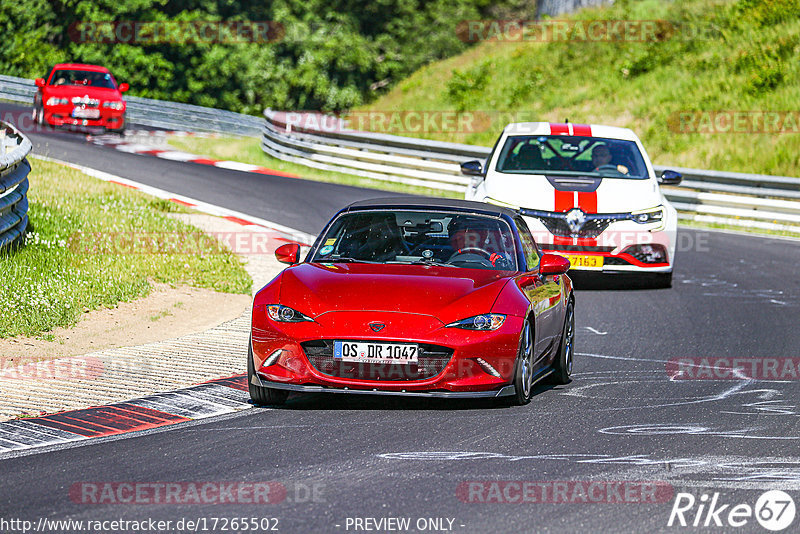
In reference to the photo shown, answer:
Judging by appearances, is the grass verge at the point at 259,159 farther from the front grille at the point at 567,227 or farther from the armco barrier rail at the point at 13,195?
the armco barrier rail at the point at 13,195

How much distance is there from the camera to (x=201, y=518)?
215 inches

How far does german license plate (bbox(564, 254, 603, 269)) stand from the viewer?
13703 millimetres

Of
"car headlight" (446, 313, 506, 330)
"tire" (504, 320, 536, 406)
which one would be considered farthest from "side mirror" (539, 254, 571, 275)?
"car headlight" (446, 313, 506, 330)

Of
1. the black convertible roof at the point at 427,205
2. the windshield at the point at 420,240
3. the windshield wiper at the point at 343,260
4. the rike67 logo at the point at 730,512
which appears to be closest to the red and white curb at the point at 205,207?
the black convertible roof at the point at 427,205

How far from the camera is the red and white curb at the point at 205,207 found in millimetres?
17763

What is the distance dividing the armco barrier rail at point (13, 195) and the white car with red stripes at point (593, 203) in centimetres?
501

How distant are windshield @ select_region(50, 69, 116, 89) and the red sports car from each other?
23087mm

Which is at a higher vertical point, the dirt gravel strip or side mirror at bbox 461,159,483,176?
side mirror at bbox 461,159,483,176

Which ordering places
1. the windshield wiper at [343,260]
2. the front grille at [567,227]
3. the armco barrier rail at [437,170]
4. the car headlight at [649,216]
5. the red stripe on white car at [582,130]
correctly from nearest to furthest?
the windshield wiper at [343,260] < the front grille at [567,227] < the car headlight at [649,216] < the red stripe on white car at [582,130] < the armco barrier rail at [437,170]

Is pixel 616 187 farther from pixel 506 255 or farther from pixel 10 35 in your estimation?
pixel 10 35

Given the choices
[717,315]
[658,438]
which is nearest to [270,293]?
[658,438]

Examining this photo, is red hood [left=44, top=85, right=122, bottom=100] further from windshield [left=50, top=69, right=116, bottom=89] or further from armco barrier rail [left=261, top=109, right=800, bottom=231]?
armco barrier rail [left=261, top=109, right=800, bottom=231]

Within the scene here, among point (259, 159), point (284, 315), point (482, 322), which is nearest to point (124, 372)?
point (284, 315)

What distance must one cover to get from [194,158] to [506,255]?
19806 mm
